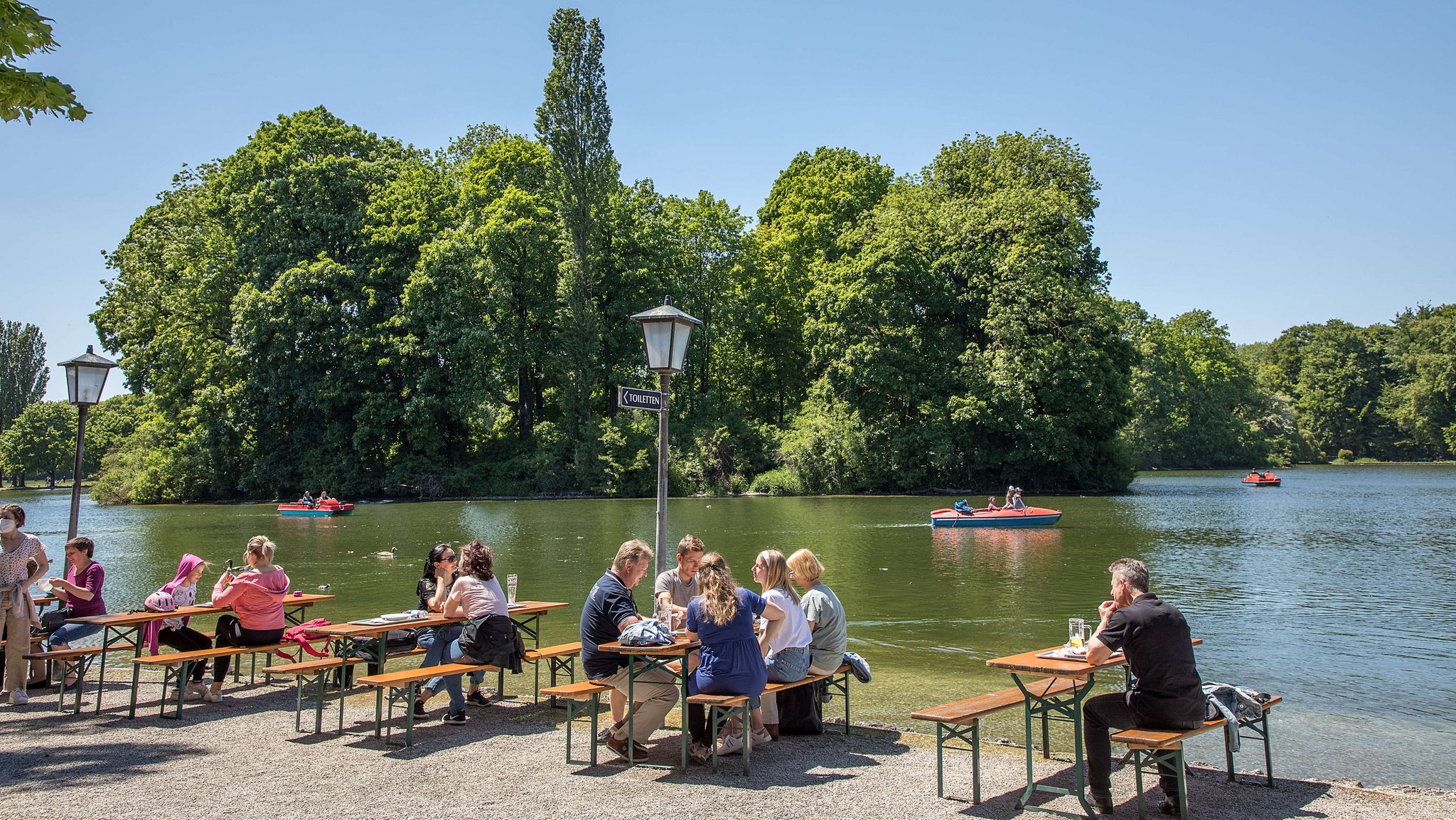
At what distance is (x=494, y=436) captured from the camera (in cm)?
5981

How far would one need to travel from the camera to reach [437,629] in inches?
345

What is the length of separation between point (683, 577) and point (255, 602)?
380cm

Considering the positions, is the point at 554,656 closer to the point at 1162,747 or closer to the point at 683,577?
the point at 683,577

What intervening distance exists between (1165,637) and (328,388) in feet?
173

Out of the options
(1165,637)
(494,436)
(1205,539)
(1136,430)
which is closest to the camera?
(1165,637)

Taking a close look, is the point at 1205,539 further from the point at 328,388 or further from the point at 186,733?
the point at 328,388

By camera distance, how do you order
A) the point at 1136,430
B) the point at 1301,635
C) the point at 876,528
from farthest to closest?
the point at 1136,430, the point at 876,528, the point at 1301,635

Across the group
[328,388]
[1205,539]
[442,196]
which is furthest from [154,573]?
[442,196]

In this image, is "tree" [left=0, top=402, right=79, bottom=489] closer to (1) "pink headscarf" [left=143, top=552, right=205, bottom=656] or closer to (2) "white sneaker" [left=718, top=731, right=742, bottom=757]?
(1) "pink headscarf" [left=143, top=552, right=205, bottom=656]

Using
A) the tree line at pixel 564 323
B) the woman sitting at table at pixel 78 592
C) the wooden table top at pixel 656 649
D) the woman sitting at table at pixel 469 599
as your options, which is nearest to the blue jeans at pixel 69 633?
the woman sitting at table at pixel 78 592

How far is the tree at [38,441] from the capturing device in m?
89.7

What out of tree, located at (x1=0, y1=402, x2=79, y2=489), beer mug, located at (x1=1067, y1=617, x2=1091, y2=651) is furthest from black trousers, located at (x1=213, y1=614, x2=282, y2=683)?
tree, located at (x1=0, y1=402, x2=79, y2=489)

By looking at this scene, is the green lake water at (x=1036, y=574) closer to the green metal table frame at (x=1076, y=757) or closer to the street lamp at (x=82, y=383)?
the green metal table frame at (x=1076, y=757)

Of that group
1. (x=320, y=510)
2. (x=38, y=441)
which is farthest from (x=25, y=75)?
(x=38, y=441)
